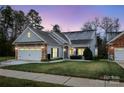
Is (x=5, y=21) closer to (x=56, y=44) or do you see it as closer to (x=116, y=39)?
(x=56, y=44)

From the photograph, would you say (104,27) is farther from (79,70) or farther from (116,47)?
(79,70)

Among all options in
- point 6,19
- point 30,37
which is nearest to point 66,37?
point 30,37

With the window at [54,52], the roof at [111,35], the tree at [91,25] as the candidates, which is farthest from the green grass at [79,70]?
the window at [54,52]

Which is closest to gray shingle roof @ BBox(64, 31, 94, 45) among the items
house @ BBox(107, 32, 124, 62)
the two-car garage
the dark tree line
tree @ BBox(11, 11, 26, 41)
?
the dark tree line

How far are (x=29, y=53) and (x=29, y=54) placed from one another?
106mm

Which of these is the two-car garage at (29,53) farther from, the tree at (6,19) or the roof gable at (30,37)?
the tree at (6,19)

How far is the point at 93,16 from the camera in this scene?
19828 mm

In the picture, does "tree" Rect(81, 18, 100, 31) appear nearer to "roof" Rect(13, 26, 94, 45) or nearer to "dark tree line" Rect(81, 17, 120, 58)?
"dark tree line" Rect(81, 17, 120, 58)

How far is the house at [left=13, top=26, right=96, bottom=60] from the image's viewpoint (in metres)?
19.9

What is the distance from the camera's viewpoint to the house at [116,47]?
1836cm

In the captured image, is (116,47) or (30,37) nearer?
(116,47)

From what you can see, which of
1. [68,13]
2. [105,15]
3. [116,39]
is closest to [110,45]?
[116,39]

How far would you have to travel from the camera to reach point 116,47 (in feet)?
61.3
